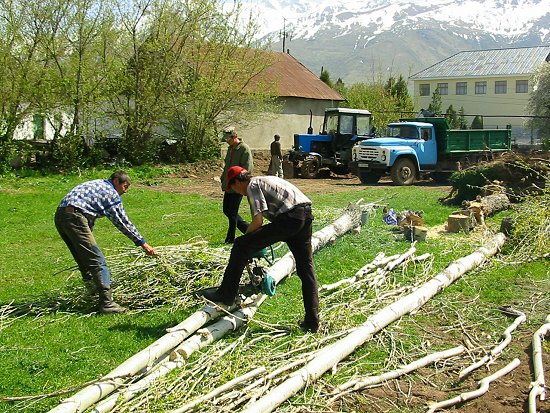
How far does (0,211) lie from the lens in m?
16.1

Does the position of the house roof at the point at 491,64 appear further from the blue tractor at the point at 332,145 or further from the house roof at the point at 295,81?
the blue tractor at the point at 332,145

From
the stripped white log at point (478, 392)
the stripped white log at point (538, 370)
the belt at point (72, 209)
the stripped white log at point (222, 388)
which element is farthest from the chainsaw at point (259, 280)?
the stripped white log at point (538, 370)

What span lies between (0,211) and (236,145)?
28.3ft

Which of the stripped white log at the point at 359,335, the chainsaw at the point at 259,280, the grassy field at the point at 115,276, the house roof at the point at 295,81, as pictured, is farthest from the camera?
the house roof at the point at 295,81

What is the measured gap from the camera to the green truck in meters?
21.7

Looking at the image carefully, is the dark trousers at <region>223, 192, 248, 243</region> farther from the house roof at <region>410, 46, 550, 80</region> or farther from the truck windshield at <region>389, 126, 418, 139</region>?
the house roof at <region>410, 46, 550, 80</region>

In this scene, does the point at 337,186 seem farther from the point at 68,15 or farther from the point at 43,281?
the point at 43,281

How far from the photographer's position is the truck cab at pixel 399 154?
850 inches

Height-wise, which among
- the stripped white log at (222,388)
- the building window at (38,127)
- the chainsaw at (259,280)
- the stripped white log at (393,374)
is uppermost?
the building window at (38,127)

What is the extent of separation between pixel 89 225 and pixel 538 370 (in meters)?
4.65

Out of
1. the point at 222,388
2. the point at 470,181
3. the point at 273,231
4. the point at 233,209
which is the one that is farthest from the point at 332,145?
the point at 222,388

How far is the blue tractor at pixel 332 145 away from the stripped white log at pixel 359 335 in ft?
53.6

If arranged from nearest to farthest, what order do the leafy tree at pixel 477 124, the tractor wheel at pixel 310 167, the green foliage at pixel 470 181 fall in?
the green foliage at pixel 470 181
the tractor wheel at pixel 310 167
the leafy tree at pixel 477 124

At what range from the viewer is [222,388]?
15.7 ft
